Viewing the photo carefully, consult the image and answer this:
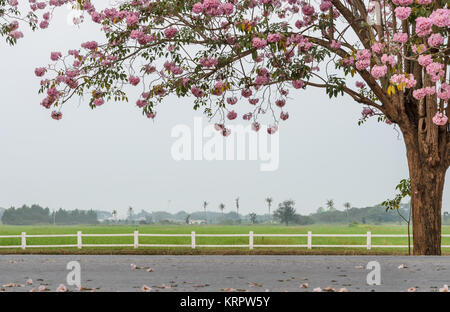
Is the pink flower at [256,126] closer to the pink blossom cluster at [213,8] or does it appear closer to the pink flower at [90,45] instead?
the pink blossom cluster at [213,8]

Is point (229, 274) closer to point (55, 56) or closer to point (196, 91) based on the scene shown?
point (196, 91)

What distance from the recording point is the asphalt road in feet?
35.5

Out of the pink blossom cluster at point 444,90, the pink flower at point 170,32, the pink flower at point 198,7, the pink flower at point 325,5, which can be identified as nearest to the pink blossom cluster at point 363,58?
the pink blossom cluster at point 444,90

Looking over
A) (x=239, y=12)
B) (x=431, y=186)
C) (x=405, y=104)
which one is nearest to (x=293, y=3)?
(x=239, y=12)

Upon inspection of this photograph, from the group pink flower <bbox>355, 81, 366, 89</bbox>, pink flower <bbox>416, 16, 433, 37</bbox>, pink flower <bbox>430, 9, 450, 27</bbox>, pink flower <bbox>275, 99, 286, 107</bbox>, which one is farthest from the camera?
pink flower <bbox>355, 81, 366, 89</bbox>

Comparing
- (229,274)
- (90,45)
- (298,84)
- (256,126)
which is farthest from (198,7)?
(229,274)

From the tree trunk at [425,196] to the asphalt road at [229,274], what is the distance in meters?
0.71

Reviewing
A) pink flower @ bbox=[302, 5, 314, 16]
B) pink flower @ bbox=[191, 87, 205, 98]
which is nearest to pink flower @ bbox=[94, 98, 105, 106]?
pink flower @ bbox=[191, 87, 205, 98]

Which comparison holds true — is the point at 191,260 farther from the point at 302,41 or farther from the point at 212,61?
the point at 302,41

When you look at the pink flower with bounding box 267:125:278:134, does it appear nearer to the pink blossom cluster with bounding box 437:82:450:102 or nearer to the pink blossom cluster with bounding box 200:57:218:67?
the pink blossom cluster with bounding box 200:57:218:67

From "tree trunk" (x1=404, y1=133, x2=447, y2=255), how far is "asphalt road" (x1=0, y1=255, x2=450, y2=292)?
71 cm

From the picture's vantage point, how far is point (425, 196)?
51.4 feet

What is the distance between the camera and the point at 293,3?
1684 centimetres

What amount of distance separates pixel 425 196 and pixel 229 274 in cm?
672
